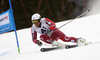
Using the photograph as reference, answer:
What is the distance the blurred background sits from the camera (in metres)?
9.22

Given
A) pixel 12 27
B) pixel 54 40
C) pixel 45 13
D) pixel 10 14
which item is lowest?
pixel 54 40

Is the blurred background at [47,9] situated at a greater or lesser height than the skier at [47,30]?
greater

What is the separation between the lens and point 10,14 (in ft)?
13.8

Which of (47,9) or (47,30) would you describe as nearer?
(47,30)

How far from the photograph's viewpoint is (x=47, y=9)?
9219mm

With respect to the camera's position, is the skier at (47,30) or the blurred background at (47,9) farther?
the blurred background at (47,9)

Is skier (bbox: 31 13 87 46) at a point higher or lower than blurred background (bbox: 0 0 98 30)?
lower

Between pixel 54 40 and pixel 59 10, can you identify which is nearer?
pixel 54 40

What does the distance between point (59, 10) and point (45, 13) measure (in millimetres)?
745

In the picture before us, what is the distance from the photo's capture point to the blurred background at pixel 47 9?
9.22 metres

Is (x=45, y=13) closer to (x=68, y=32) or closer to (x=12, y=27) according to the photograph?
(x=68, y=32)

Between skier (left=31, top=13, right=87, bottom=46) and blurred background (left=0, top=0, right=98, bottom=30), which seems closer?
skier (left=31, top=13, right=87, bottom=46)

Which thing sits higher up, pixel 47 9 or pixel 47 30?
pixel 47 9

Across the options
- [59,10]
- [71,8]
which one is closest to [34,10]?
[59,10]
